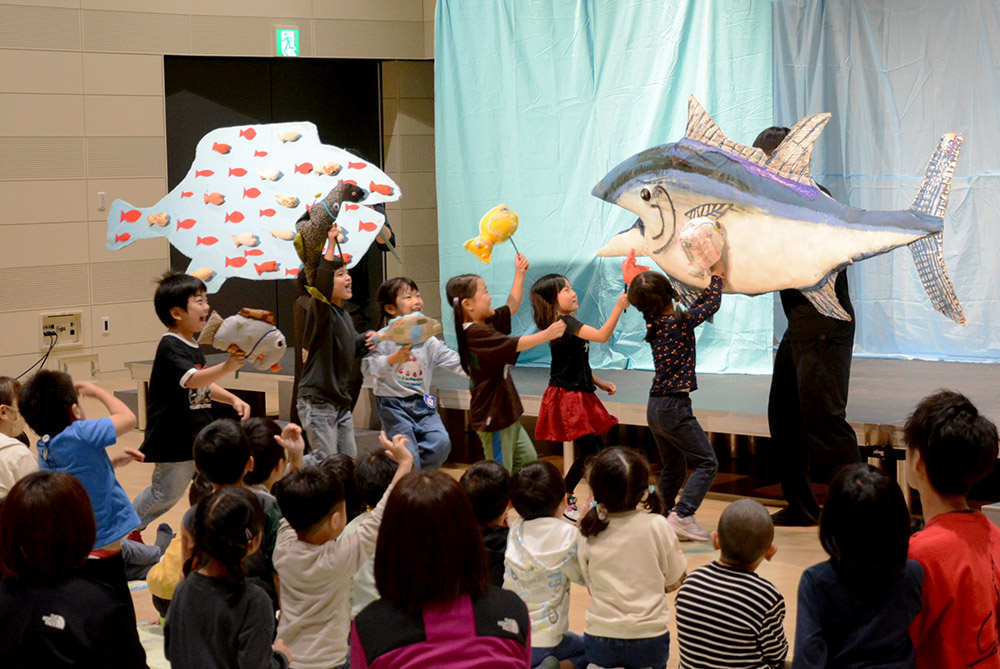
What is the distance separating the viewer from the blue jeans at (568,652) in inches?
112

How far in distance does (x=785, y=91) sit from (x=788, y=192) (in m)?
2.54

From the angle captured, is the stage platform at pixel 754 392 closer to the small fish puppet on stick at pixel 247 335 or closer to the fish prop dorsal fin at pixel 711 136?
the fish prop dorsal fin at pixel 711 136

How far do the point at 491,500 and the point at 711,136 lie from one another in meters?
2.28

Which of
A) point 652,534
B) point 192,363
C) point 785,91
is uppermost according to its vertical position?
point 785,91

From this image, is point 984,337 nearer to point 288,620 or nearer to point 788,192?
point 788,192

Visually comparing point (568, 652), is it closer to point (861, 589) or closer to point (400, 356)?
point (861, 589)

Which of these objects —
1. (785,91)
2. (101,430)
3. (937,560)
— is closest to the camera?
(937,560)

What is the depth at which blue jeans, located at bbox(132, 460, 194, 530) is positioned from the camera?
3945mm

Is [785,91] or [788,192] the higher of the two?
[785,91]

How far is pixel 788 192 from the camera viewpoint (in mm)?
4422

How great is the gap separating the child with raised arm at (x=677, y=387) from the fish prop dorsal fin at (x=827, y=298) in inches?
13.9

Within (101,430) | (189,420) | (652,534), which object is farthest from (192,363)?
(652,534)

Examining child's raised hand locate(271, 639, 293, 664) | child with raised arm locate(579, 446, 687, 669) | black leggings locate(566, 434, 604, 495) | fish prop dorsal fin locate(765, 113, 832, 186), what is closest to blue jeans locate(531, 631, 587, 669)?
child with raised arm locate(579, 446, 687, 669)

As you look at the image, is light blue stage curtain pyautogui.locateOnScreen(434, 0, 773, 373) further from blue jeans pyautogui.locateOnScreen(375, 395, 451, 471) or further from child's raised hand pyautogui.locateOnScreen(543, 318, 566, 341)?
child's raised hand pyautogui.locateOnScreen(543, 318, 566, 341)
